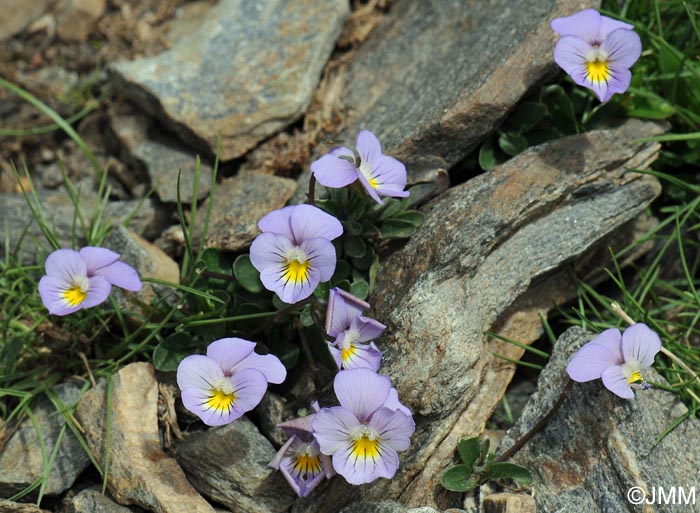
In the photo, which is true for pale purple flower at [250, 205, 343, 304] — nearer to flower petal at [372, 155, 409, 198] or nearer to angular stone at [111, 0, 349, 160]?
flower petal at [372, 155, 409, 198]

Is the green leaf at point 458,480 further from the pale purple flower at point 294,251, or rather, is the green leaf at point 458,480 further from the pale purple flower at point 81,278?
the pale purple flower at point 81,278

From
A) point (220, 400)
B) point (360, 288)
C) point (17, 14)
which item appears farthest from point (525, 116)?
point (17, 14)

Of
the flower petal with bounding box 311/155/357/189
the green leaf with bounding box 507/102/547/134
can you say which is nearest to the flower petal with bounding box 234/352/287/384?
the flower petal with bounding box 311/155/357/189

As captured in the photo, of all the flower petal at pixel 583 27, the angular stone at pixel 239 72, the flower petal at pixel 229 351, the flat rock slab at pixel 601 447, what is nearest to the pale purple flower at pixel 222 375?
the flower petal at pixel 229 351

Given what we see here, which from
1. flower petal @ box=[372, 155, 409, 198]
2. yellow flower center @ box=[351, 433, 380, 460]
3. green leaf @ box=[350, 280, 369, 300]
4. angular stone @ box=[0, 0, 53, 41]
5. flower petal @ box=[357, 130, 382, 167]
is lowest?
yellow flower center @ box=[351, 433, 380, 460]

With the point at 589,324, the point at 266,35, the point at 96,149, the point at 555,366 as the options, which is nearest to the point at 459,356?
the point at 555,366

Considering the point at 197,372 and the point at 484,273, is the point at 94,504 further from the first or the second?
the point at 484,273
